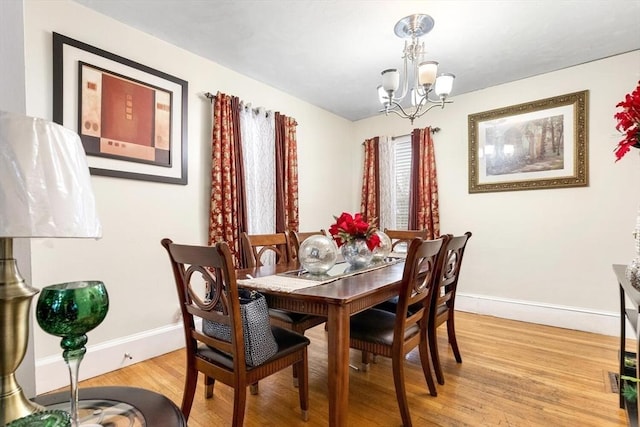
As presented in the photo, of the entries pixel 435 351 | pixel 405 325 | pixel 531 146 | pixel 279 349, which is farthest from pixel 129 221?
pixel 531 146

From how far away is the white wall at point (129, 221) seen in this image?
194cm

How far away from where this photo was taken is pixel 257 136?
3.23m

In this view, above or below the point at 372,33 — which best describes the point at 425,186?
below

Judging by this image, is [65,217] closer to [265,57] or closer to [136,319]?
[136,319]

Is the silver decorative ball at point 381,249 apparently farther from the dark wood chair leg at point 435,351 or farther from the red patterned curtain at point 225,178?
the red patterned curtain at point 225,178

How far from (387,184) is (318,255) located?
2.67m

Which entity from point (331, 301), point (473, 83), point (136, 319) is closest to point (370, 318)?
point (331, 301)

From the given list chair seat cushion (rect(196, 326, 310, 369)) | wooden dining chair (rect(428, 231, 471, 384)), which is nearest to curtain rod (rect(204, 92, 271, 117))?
chair seat cushion (rect(196, 326, 310, 369))

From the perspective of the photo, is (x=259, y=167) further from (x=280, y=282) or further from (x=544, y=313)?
(x=544, y=313)

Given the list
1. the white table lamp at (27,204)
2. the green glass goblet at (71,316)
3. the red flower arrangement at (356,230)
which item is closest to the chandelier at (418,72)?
the red flower arrangement at (356,230)

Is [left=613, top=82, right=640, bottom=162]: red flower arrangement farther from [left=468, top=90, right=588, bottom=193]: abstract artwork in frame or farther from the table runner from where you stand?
[left=468, top=90, right=588, bottom=193]: abstract artwork in frame

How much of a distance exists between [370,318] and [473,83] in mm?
2854

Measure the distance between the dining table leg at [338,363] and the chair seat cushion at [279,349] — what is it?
249 mm

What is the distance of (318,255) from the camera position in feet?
5.89
